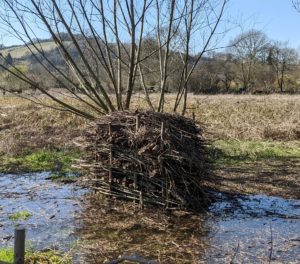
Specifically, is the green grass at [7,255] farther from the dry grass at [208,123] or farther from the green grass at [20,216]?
the dry grass at [208,123]

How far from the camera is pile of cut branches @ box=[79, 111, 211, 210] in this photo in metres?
7.33

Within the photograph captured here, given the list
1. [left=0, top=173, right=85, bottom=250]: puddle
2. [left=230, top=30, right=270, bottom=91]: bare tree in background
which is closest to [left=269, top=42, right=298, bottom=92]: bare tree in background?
[left=230, top=30, right=270, bottom=91]: bare tree in background

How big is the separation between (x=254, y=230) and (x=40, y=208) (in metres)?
3.57

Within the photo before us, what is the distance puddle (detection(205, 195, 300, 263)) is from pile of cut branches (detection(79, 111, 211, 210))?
0.62 m

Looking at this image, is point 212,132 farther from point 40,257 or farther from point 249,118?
point 40,257

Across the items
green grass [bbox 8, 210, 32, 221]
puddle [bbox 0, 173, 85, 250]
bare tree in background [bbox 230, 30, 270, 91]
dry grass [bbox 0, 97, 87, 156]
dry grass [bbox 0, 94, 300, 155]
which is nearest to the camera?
puddle [bbox 0, 173, 85, 250]

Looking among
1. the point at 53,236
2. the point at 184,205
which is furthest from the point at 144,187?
the point at 53,236

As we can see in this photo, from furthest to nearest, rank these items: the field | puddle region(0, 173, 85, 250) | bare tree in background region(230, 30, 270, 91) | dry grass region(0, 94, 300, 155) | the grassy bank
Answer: bare tree in background region(230, 30, 270, 91), dry grass region(0, 94, 300, 155), the grassy bank, the field, puddle region(0, 173, 85, 250)

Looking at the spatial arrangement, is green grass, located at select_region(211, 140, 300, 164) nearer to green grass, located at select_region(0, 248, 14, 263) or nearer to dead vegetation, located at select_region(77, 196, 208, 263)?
dead vegetation, located at select_region(77, 196, 208, 263)

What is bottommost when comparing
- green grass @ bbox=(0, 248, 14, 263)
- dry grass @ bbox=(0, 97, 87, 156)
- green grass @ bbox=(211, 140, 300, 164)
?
green grass @ bbox=(0, 248, 14, 263)

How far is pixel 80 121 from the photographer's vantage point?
1912cm

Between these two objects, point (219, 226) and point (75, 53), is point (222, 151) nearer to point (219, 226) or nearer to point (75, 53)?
point (75, 53)

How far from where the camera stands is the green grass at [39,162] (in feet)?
37.1

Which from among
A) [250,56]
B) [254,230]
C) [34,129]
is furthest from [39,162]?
[250,56]
